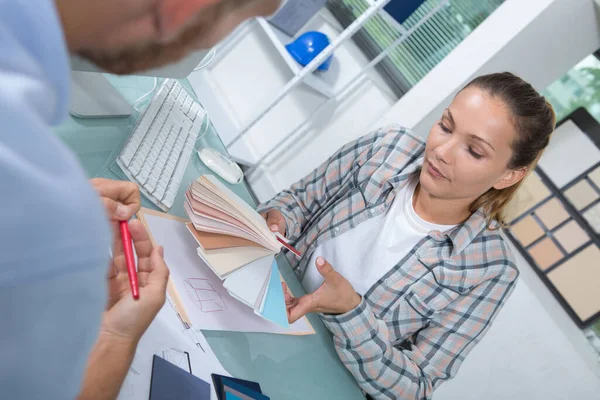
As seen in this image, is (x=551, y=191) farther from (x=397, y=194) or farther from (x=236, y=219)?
(x=236, y=219)

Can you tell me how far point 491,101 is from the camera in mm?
1016

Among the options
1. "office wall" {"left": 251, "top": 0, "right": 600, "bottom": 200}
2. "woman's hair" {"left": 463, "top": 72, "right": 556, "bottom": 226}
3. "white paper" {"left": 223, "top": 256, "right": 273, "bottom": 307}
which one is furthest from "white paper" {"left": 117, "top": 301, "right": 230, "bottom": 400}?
"office wall" {"left": 251, "top": 0, "right": 600, "bottom": 200}

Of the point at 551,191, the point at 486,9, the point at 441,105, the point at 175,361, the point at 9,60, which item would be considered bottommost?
the point at 551,191

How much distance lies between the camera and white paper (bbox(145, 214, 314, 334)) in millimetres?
709

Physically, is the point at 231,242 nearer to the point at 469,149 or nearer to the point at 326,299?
the point at 326,299

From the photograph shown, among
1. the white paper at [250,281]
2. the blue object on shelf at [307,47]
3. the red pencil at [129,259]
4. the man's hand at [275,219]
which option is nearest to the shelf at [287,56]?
the blue object on shelf at [307,47]

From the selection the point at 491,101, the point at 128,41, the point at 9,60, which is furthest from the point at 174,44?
the point at 491,101

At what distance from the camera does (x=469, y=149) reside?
1041 millimetres

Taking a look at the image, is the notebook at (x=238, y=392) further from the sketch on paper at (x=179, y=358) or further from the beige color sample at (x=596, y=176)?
the beige color sample at (x=596, y=176)

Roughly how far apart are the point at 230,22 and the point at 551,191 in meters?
1.78

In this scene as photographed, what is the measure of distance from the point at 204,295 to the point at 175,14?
547 millimetres

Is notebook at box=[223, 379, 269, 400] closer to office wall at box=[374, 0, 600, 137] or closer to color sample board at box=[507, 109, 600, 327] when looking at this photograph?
office wall at box=[374, 0, 600, 137]

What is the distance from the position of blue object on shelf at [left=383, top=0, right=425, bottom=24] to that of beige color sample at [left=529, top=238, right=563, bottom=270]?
1046mm

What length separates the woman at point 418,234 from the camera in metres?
1.00
